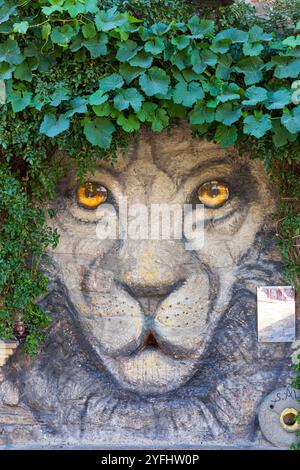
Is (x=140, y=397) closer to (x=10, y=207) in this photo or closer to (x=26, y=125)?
(x=10, y=207)

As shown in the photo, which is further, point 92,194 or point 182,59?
point 92,194

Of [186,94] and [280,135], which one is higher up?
[186,94]

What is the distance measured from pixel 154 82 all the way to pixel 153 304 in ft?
3.87

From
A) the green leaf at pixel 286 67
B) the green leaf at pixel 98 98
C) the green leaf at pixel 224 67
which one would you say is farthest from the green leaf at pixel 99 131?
the green leaf at pixel 286 67

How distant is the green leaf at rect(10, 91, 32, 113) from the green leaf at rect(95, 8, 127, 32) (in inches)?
18.5

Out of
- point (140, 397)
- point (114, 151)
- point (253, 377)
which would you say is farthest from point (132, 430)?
point (114, 151)

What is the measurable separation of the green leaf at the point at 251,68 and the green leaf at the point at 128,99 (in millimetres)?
494

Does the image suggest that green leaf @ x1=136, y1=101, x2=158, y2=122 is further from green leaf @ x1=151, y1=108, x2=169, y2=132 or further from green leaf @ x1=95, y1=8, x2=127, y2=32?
green leaf @ x1=95, y1=8, x2=127, y2=32

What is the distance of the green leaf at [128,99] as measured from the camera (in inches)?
149

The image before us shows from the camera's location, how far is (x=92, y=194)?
169 inches

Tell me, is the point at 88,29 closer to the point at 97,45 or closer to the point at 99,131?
the point at 97,45

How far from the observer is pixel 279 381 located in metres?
4.17

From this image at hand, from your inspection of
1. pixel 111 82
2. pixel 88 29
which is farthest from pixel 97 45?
pixel 111 82

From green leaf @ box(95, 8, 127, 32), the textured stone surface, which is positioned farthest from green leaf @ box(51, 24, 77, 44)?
the textured stone surface
